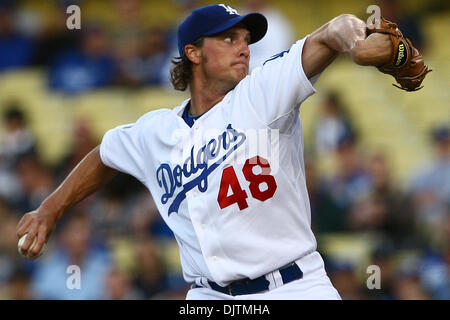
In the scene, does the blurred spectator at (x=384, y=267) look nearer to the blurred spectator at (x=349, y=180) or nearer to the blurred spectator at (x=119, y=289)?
the blurred spectator at (x=349, y=180)

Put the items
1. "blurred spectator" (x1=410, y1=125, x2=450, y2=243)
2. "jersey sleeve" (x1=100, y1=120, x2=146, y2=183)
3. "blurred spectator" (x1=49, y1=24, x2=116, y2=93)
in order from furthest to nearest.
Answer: "blurred spectator" (x1=49, y1=24, x2=116, y2=93), "blurred spectator" (x1=410, y1=125, x2=450, y2=243), "jersey sleeve" (x1=100, y1=120, x2=146, y2=183)

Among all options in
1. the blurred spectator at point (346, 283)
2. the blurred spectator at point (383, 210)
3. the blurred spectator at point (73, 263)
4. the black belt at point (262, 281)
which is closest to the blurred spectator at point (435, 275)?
the blurred spectator at point (383, 210)

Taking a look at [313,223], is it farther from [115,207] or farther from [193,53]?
[193,53]

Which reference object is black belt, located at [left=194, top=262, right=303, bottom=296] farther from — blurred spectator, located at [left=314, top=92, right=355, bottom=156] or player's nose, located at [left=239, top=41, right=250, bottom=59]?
blurred spectator, located at [left=314, top=92, right=355, bottom=156]

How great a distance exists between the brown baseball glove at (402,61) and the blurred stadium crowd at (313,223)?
303cm

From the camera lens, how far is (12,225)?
23.7 ft

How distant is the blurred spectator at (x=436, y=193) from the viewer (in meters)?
6.55

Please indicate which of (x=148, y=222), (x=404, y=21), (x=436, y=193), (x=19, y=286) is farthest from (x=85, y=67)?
(x=436, y=193)

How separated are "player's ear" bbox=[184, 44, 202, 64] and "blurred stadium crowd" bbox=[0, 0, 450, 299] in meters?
2.46

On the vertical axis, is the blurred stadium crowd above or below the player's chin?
below

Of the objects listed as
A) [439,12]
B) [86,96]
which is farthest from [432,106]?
[86,96]

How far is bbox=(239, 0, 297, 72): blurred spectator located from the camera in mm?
7039

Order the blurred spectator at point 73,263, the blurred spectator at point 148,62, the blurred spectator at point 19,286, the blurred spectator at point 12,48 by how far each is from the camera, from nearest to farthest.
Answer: the blurred spectator at point 73,263 < the blurred spectator at point 19,286 < the blurred spectator at point 148,62 < the blurred spectator at point 12,48

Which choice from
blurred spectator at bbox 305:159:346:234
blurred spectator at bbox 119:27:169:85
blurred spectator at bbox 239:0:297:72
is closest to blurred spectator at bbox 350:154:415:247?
blurred spectator at bbox 305:159:346:234
